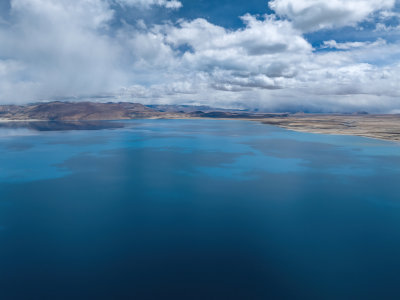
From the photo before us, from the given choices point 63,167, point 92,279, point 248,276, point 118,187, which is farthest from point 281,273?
point 63,167

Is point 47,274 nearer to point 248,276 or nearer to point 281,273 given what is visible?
point 248,276

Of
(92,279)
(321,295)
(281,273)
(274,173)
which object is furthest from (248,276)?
(274,173)

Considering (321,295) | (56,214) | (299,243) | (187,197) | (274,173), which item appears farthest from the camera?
(274,173)

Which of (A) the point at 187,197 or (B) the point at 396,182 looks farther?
(B) the point at 396,182

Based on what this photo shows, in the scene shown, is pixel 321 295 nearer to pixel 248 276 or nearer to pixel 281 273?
pixel 281 273

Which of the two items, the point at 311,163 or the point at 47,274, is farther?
the point at 311,163

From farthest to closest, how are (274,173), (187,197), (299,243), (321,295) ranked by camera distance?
1. (274,173)
2. (187,197)
3. (299,243)
4. (321,295)
